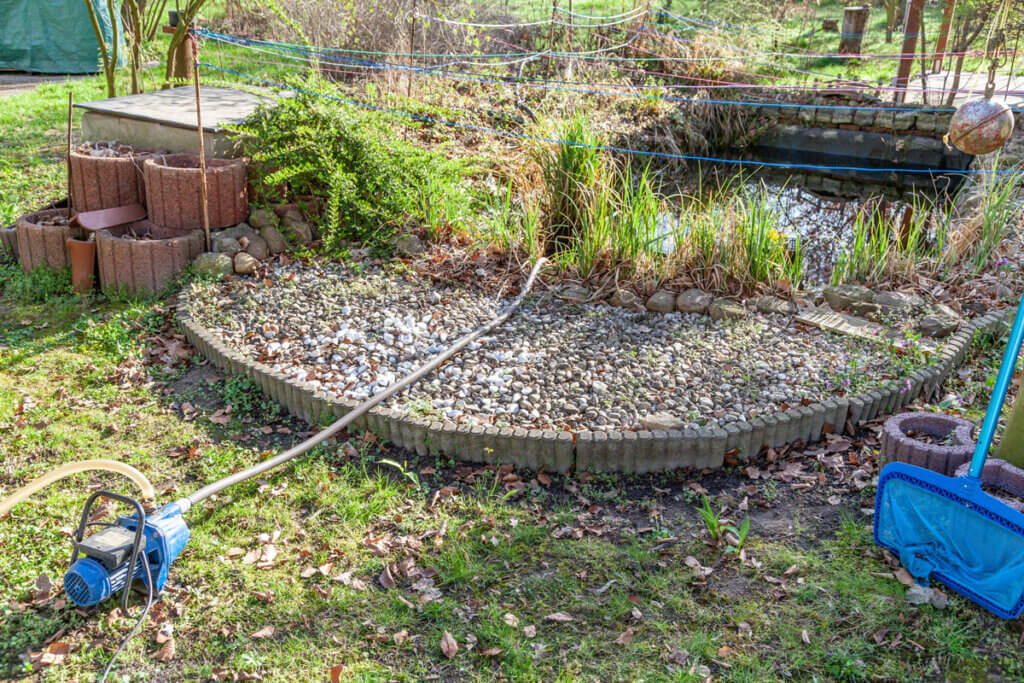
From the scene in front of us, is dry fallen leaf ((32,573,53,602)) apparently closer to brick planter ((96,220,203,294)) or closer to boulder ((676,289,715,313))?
brick planter ((96,220,203,294))

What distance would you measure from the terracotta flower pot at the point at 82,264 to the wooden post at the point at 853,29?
1039 centimetres

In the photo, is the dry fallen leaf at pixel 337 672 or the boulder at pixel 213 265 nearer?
the dry fallen leaf at pixel 337 672

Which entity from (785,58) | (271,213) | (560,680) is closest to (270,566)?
(560,680)

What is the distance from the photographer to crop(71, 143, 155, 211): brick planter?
534 cm

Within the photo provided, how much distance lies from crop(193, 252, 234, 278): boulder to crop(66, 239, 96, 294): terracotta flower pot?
0.68 m

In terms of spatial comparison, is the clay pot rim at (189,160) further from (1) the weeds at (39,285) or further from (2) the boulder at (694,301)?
(2) the boulder at (694,301)

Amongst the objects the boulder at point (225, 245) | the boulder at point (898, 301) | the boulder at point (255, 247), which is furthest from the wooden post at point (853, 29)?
the boulder at point (225, 245)

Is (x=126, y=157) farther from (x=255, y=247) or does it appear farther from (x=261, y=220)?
(x=255, y=247)

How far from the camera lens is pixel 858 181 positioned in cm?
960

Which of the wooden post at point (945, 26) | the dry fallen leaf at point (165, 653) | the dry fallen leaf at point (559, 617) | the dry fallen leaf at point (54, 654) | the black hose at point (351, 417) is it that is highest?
the wooden post at point (945, 26)

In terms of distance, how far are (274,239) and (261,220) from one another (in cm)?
19

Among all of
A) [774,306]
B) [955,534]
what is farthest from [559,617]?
[774,306]

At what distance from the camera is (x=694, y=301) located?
4.85 metres

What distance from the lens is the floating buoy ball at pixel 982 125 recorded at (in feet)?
12.1
